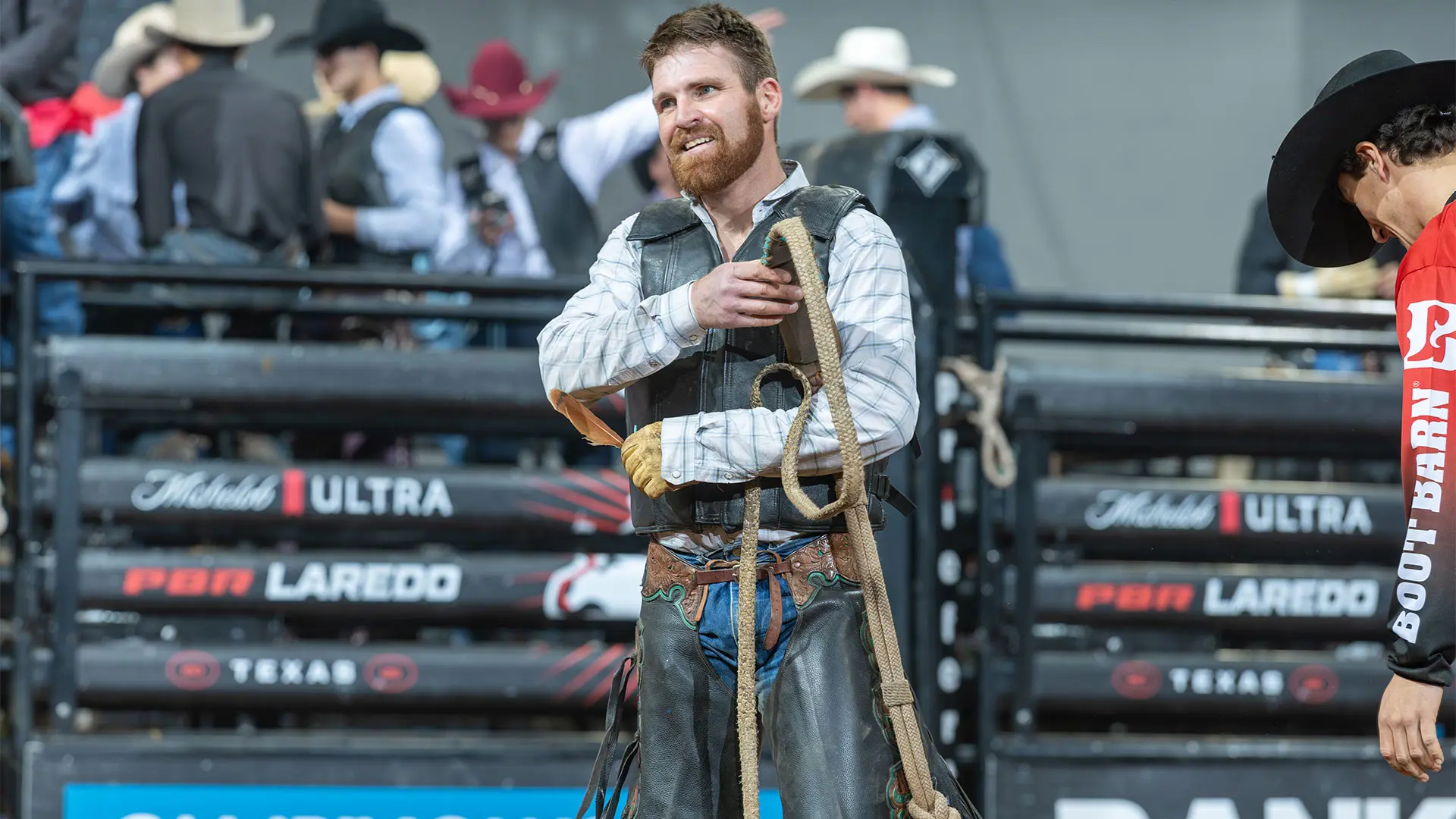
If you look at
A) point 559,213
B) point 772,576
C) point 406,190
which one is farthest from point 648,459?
point 559,213

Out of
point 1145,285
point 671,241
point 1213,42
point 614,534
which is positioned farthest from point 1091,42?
point 671,241

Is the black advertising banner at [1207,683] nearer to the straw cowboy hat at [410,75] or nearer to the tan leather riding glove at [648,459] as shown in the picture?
the tan leather riding glove at [648,459]

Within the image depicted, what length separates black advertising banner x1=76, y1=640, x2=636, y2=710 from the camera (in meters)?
4.61

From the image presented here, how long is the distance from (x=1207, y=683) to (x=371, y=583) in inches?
99.9

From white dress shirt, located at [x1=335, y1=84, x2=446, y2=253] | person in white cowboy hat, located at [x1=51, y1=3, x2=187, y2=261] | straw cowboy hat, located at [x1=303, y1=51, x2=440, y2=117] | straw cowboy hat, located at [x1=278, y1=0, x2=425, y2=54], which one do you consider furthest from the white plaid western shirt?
straw cowboy hat, located at [x1=303, y1=51, x2=440, y2=117]

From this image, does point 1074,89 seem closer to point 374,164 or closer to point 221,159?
point 374,164

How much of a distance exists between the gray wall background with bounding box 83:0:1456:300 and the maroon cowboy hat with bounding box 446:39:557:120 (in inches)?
106

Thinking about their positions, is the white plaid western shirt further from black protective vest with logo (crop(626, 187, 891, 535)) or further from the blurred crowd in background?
the blurred crowd in background

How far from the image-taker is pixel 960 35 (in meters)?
10.5

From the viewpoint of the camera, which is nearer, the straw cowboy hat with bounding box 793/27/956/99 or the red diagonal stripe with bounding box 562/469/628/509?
the red diagonal stripe with bounding box 562/469/628/509

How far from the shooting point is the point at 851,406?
2865mm

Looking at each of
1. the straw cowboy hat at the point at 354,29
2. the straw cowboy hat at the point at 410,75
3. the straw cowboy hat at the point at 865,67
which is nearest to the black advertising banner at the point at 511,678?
the straw cowboy hat at the point at 354,29

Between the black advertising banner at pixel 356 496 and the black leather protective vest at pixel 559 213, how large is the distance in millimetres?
1878

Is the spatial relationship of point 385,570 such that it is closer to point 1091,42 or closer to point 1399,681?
point 1399,681
